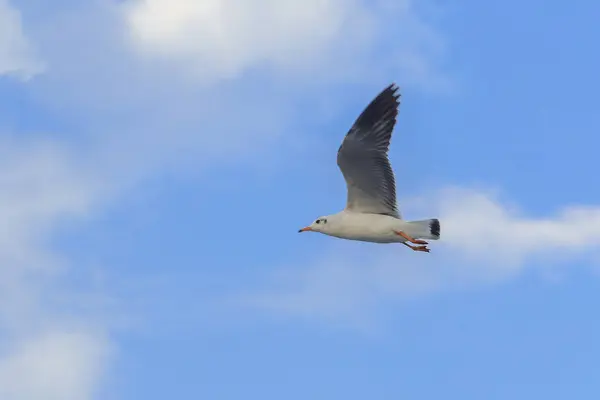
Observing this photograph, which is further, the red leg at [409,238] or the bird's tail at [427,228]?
the red leg at [409,238]

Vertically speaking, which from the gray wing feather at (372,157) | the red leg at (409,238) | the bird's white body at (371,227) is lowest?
the red leg at (409,238)

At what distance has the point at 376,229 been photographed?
38.6 meters

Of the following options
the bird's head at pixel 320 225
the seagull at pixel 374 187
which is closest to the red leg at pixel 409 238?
the seagull at pixel 374 187

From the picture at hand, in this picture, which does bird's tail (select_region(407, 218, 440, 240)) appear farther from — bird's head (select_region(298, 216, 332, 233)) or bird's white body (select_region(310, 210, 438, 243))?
bird's head (select_region(298, 216, 332, 233))

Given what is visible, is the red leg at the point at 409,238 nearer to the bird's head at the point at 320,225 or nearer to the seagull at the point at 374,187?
the seagull at the point at 374,187

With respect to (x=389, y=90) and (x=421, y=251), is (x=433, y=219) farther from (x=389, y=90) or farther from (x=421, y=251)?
(x=389, y=90)

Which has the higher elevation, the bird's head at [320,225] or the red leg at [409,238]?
the bird's head at [320,225]

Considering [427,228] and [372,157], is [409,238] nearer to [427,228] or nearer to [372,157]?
[427,228]

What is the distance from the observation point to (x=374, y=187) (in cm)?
3862

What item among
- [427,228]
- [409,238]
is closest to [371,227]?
[409,238]

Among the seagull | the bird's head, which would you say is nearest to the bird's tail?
the seagull

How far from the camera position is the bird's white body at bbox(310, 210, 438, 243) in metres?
38.4

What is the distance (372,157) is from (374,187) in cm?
82

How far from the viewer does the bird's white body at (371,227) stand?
38.4 m
